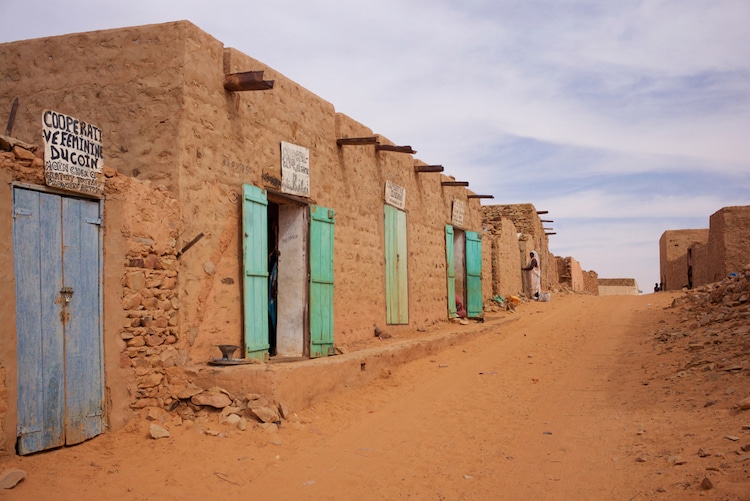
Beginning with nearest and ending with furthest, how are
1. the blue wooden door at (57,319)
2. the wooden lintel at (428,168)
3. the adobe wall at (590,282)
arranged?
the blue wooden door at (57,319) → the wooden lintel at (428,168) → the adobe wall at (590,282)

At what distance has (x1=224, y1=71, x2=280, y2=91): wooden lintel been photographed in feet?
21.1

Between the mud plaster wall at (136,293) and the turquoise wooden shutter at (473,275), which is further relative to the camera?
the turquoise wooden shutter at (473,275)

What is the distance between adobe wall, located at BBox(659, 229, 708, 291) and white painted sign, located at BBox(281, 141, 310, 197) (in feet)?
60.3

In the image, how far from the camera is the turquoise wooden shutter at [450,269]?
43.6ft

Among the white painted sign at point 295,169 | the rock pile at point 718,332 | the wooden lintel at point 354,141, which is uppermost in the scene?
the wooden lintel at point 354,141

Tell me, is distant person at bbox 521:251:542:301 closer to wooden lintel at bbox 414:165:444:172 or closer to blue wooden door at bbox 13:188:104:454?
wooden lintel at bbox 414:165:444:172

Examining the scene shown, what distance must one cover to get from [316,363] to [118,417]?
210 centimetres

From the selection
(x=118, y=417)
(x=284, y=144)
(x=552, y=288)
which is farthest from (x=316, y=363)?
(x=552, y=288)

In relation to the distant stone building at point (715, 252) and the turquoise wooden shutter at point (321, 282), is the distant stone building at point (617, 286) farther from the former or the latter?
the turquoise wooden shutter at point (321, 282)

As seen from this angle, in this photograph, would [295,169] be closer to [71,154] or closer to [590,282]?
[71,154]

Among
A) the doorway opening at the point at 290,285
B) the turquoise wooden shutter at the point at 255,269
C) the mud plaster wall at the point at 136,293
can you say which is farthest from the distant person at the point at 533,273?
the mud plaster wall at the point at 136,293

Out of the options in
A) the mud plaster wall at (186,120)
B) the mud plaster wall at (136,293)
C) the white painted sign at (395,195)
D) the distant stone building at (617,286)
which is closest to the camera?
the mud plaster wall at (136,293)

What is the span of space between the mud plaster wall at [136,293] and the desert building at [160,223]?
0.01m

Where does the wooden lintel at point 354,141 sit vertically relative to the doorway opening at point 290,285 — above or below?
above
